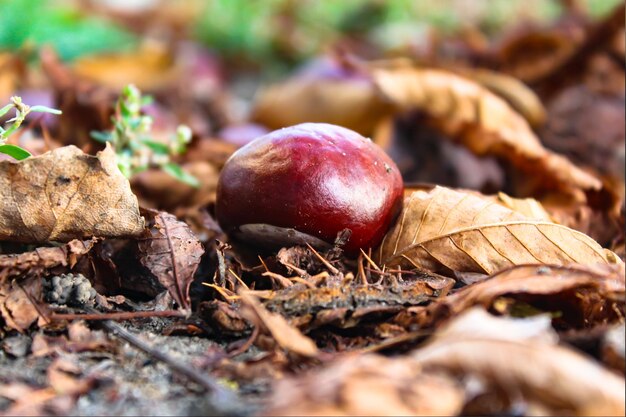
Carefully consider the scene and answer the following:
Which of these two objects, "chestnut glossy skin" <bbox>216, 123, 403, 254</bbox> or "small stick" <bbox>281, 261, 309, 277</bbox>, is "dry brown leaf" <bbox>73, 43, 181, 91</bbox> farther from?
"small stick" <bbox>281, 261, 309, 277</bbox>

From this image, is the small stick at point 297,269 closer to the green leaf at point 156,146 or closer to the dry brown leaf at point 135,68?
the green leaf at point 156,146

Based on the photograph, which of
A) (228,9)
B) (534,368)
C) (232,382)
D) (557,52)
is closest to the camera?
(534,368)

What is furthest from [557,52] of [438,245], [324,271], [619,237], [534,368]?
[534,368]

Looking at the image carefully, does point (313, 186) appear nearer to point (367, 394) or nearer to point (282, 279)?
point (282, 279)

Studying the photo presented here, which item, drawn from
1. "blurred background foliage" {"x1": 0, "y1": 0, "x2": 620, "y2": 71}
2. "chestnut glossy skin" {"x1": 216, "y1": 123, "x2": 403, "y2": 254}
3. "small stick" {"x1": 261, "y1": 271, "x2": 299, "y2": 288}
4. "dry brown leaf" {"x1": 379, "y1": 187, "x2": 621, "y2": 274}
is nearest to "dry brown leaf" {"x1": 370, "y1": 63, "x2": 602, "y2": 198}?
"dry brown leaf" {"x1": 379, "y1": 187, "x2": 621, "y2": 274}

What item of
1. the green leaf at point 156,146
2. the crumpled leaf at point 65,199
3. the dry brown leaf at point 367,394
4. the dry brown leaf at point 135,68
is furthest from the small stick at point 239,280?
the dry brown leaf at point 135,68

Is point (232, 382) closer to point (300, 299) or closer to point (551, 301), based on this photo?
point (300, 299)
